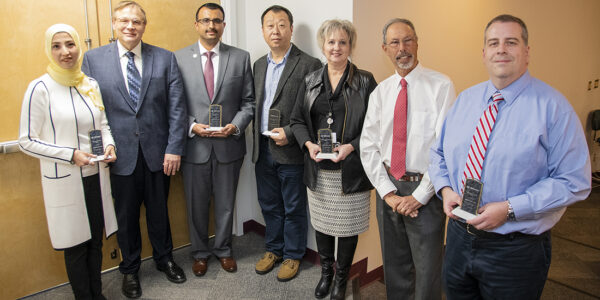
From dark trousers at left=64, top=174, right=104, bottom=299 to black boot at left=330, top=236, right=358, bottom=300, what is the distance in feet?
4.71

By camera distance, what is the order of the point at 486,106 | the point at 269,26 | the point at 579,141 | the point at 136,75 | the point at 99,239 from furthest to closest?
1. the point at 269,26
2. the point at 136,75
3. the point at 99,239
4. the point at 486,106
5. the point at 579,141

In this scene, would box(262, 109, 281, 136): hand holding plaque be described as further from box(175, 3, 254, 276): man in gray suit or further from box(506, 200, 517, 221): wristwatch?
box(506, 200, 517, 221): wristwatch

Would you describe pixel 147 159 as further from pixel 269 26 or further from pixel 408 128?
pixel 408 128

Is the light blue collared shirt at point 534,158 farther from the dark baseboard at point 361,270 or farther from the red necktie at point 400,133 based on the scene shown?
the dark baseboard at point 361,270

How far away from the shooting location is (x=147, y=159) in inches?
104

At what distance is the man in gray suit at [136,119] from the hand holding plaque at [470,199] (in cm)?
182

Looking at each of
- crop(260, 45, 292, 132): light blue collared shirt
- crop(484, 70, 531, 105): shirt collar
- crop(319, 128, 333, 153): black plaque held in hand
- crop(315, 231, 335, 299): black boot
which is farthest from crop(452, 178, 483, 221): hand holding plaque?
crop(260, 45, 292, 132): light blue collared shirt

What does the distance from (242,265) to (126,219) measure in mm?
934

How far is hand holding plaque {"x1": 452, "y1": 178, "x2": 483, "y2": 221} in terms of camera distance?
1.53m

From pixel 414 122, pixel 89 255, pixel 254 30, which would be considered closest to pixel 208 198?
pixel 89 255

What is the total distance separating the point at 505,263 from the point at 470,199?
0.86ft

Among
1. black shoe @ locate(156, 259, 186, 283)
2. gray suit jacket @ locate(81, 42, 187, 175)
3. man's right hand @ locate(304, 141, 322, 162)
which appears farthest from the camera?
black shoe @ locate(156, 259, 186, 283)

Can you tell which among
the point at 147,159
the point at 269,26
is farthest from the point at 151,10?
the point at 147,159

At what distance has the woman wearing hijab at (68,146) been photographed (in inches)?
85.0
